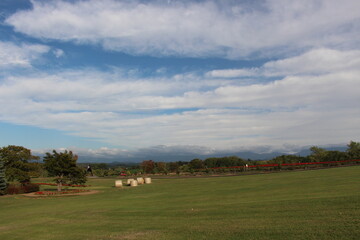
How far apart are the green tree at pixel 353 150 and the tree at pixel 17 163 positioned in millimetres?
50736

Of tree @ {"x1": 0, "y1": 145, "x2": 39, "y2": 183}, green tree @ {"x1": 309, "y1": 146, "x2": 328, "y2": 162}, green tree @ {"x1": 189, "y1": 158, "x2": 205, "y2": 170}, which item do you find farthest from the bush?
green tree @ {"x1": 309, "y1": 146, "x2": 328, "y2": 162}

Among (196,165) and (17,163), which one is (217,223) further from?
(196,165)

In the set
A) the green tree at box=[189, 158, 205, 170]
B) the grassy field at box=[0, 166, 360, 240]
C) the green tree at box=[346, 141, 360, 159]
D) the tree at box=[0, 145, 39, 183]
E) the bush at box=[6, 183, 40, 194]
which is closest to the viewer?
A: the grassy field at box=[0, 166, 360, 240]

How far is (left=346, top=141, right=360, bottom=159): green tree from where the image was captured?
46.5 metres

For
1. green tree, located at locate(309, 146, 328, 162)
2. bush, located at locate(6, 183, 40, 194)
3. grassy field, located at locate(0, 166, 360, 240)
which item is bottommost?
bush, located at locate(6, 183, 40, 194)

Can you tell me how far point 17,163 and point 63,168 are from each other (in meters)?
8.88

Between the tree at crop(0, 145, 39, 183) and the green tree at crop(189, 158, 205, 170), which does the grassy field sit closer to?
the tree at crop(0, 145, 39, 183)

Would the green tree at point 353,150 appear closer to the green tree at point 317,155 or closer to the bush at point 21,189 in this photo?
the green tree at point 317,155

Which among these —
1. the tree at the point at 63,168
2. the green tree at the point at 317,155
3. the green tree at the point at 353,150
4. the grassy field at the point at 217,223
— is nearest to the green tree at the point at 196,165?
the green tree at the point at 317,155

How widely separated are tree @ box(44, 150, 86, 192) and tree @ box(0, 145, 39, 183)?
618cm

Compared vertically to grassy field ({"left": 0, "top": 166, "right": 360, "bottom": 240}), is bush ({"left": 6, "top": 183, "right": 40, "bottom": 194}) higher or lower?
lower

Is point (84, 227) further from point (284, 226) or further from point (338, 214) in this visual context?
point (338, 214)

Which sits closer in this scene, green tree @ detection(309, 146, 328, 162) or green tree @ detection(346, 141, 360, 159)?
green tree @ detection(346, 141, 360, 159)

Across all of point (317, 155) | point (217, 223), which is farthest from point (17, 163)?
point (317, 155)
